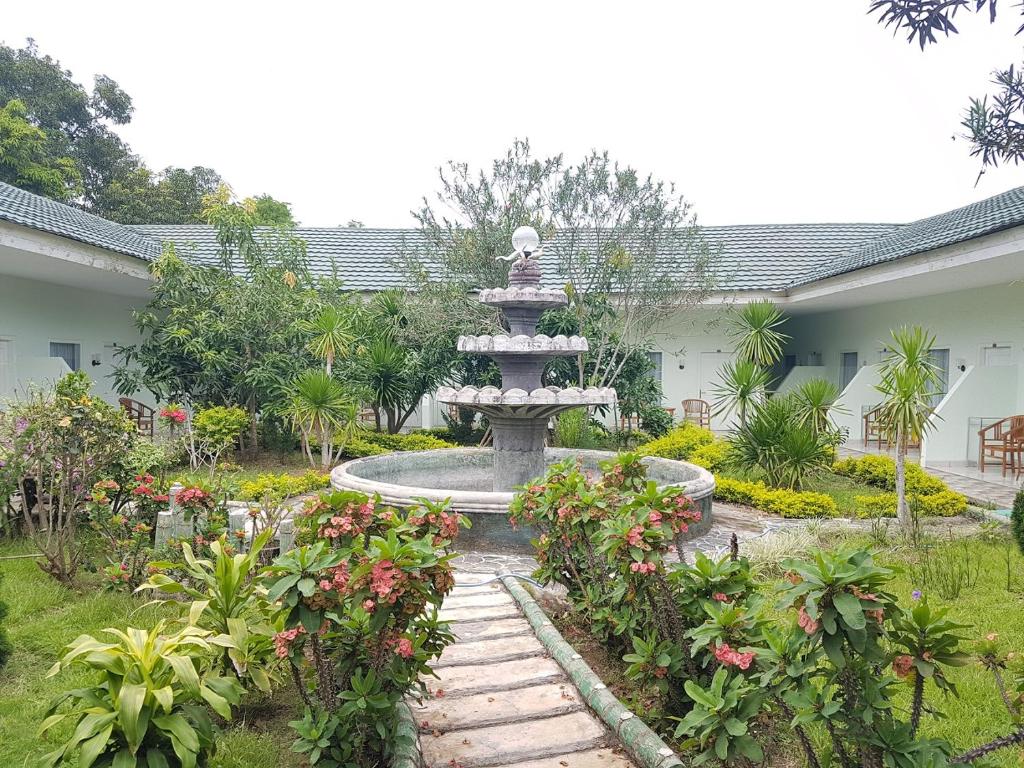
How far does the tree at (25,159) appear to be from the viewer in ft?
64.6

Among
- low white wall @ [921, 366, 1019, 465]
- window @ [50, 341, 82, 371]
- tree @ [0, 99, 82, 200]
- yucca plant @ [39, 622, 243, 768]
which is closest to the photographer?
yucca plant @ [39, 622, 243, 768]

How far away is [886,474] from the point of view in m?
9.34

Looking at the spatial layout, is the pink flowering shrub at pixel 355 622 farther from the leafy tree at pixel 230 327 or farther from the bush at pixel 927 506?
the leafy tree at pixel 230 327

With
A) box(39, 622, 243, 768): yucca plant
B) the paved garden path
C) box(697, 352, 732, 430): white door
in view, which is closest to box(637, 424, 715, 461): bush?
box(697, 352, 732, 430): white door

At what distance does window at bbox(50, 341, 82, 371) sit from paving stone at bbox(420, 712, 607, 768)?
1361cm

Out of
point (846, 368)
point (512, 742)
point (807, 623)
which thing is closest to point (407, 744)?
point (512, 742)

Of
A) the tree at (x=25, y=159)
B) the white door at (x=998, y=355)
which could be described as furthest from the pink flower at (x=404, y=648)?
the tree at (x=25, y=159)

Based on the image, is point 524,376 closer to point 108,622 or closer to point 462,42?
point 108,622

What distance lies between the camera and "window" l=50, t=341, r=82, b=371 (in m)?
13.4

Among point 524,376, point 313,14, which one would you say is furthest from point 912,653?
point 313,14

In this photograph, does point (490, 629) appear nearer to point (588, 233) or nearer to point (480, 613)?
point (480, 613)

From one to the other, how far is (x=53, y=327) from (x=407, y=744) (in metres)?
13.8

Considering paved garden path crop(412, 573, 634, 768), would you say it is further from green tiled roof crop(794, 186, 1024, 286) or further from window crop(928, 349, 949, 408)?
window crop(928, 349, 949, 408)

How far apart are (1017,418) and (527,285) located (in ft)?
26.7
